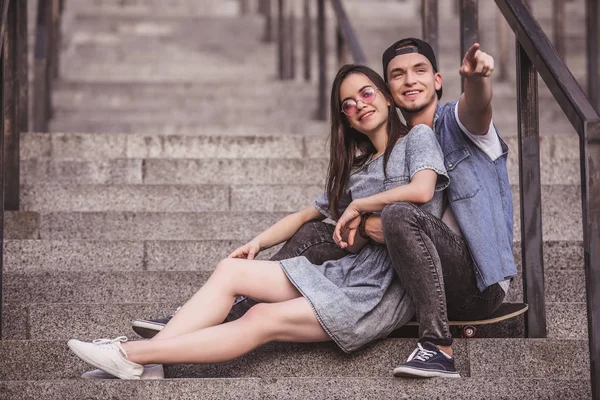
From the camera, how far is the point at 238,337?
9.87ft

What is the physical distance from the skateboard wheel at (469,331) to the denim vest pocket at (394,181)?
506 mm

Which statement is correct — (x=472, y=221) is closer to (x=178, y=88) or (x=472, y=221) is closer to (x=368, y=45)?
(x=178, y=88)

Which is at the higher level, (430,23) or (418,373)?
(430,23)

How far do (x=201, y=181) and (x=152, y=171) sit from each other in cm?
24

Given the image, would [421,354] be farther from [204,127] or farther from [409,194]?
[204,127]

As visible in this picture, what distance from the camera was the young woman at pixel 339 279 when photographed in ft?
9.77

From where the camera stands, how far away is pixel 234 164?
497 centimetres

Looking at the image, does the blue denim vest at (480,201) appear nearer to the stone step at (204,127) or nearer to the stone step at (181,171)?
the stone step at (181,171)

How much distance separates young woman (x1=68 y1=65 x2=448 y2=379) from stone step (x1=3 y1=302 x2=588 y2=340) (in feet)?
1.22

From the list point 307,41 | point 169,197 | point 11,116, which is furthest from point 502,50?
point 11,116

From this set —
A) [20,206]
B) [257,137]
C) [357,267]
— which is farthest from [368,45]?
[357,267]

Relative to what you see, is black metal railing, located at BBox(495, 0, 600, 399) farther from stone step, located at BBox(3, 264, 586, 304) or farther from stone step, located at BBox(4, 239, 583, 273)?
stone step, located at BBox(4, 239, 583, 273)

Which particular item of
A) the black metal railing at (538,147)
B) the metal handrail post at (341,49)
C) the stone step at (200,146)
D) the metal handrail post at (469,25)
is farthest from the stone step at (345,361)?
the metal handrail post at (341,49)

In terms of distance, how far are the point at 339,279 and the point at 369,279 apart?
113mm
